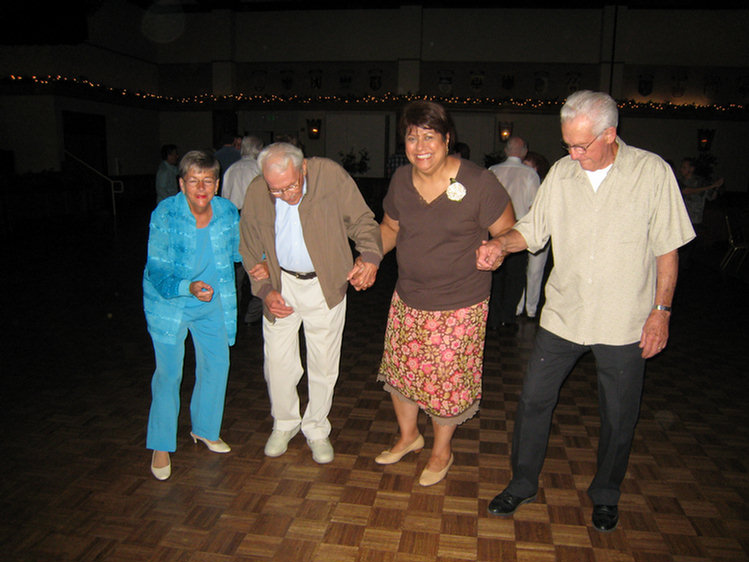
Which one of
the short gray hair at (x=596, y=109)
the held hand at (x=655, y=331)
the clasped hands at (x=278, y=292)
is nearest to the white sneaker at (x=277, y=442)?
the clasped hands at (x=278, y=292)

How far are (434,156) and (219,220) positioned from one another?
100cm

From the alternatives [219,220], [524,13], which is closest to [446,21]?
[524,13]

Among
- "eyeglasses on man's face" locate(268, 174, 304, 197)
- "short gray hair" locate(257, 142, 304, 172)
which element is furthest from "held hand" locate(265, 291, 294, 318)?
"short gray hair" locate(257, 142, 304, 172)

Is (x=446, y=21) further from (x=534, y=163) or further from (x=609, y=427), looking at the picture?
(x=609, y=427)

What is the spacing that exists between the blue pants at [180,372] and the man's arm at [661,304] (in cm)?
179

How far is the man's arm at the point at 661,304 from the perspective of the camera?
1971 millimetres

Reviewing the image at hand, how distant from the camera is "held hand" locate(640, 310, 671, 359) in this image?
6.50ft

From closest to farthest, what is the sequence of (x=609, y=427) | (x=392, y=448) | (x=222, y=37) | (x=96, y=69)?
(x=609, y=427), (x=392, y=448), (x=96, y=69), (x=222, y=37)

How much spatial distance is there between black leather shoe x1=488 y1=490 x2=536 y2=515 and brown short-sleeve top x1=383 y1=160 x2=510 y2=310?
0.83m

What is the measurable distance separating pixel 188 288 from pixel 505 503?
162 cm

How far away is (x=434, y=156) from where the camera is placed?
218 centimetres

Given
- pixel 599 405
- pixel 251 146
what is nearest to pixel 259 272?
pixel 599 405

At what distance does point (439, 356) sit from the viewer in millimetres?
2336

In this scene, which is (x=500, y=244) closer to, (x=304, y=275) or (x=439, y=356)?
(x=439, y=356)
